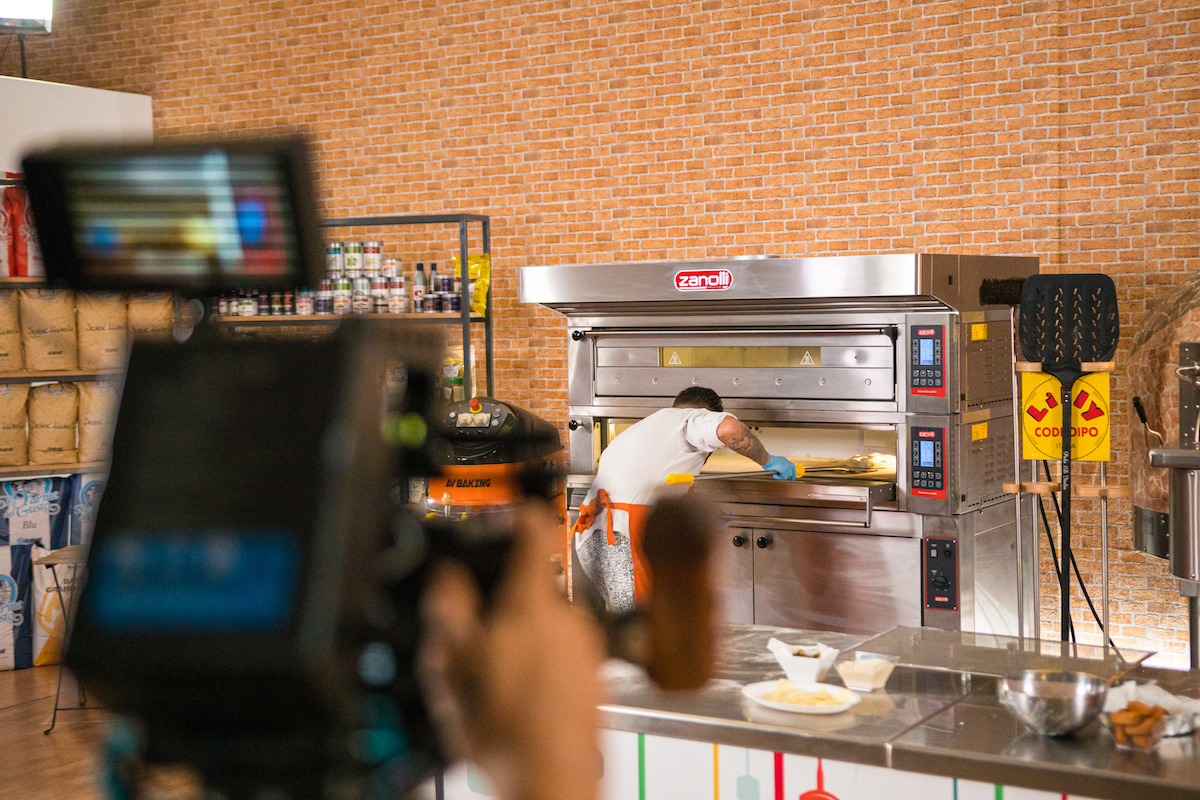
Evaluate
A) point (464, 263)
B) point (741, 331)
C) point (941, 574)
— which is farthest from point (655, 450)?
point (464, 263)

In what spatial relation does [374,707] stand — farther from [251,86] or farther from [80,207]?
[251,86]

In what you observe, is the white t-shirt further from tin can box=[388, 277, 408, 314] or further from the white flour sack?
the white flour sack

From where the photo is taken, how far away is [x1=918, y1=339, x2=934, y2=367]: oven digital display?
406cm

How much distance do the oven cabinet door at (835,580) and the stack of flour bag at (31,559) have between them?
3.35 metres

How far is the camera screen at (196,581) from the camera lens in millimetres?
431

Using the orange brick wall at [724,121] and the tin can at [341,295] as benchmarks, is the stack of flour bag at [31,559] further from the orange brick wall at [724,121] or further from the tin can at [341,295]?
the orange brick wall at [724,121]

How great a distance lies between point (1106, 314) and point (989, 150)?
1498 mm

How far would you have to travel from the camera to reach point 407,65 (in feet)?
20.7

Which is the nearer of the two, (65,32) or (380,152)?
(380,152)

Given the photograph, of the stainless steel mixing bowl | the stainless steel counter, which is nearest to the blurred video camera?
the stainless steel counter

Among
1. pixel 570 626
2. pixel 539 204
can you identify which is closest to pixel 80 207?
pixel 570 626

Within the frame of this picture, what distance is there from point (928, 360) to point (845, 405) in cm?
35

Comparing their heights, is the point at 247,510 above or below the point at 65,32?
below

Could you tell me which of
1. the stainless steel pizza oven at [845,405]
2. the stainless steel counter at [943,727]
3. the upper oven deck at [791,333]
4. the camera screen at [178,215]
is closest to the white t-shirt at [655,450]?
the stainless steel pizza oven at [845,405]
